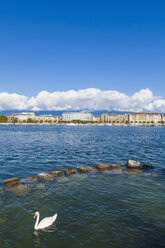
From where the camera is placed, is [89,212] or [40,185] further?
[40,185]

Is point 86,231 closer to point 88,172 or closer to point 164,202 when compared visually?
point 164,202

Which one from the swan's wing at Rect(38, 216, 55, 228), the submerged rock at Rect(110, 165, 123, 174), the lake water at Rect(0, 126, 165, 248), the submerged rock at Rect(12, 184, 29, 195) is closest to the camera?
the lake water at Rect(0, 126, 165, 248)

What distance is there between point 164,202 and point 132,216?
9.85ft

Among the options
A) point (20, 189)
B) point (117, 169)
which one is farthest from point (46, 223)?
point (117, 169)

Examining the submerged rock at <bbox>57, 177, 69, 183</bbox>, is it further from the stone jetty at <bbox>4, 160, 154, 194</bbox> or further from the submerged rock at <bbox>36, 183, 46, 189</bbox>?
the submerged rock at <bbox>36, 183, 46, 189</bbox>

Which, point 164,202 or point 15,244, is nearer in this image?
point 15,244

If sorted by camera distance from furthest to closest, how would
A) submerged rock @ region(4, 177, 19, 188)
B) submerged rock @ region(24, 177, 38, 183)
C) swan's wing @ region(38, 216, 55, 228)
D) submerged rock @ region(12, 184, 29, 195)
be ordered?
submerged rock @ region(24, 177, 38, 183) < submerged rock @ region(4, 177, 19, 188) < submerged rock @ region(12, 184, 29, 195) < swan's wing @ region(38, 216, 55, 228)

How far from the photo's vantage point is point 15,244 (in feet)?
26.5

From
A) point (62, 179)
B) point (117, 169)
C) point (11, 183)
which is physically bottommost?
point (117, 169)

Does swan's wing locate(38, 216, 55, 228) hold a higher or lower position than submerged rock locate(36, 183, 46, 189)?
higher

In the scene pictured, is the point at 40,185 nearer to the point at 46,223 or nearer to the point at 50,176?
the point at 50,176

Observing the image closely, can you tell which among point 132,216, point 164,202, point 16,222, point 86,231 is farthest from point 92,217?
point 164,202

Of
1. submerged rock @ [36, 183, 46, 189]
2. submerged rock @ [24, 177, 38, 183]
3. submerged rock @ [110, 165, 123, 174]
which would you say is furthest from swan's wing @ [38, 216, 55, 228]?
submerged rock @ [110, 165, 123, 174]

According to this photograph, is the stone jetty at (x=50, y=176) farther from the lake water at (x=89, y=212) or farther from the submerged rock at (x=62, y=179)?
the lake water at (x=89, y=212)
